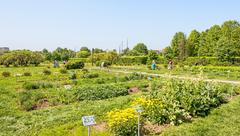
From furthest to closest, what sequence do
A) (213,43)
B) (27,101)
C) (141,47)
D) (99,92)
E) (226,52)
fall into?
(141,47) → (213,43) → (226,52) → (99,92) → (27,101)

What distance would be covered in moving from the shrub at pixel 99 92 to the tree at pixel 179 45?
27694 mm

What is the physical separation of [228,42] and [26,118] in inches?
1212

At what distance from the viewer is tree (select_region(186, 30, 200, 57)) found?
48941 millimetres

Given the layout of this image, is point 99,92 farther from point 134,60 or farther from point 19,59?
point 134,60

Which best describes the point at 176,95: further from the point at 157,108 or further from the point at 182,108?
the point at 157,108

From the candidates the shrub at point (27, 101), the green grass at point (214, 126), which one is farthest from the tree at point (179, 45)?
the green grass at point (214, 126)

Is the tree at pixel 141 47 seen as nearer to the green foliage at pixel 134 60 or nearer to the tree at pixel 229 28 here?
the green foliage at pixel 134 60

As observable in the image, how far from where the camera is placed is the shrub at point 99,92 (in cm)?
1324

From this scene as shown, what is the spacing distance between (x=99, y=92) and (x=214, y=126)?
7.03 metres

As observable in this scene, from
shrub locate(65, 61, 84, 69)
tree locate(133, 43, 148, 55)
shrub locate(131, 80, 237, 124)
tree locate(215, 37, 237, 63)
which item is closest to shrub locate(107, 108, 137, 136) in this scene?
shrub locate(131, 80, 237, 124)

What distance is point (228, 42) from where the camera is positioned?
34250 mm

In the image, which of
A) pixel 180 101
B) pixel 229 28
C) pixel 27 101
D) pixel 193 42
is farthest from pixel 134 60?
pixel 180 101

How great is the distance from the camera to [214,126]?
25.9ft

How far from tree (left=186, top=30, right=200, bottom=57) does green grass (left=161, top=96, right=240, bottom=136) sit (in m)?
40.2
